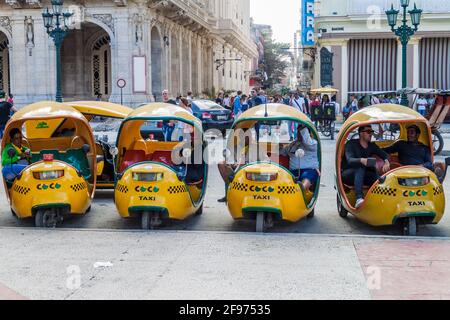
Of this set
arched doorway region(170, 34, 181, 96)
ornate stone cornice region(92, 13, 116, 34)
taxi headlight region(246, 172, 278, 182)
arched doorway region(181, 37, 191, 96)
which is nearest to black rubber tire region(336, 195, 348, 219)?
taxi headlight region(246, 172, 278, 182)

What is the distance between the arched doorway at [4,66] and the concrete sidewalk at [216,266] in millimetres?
29652

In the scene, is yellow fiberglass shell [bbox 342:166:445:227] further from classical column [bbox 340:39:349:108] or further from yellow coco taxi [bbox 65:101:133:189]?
classical column [bbox 340:39:349:108]

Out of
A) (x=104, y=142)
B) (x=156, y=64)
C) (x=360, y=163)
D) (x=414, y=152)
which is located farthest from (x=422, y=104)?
(x=360, y=163)

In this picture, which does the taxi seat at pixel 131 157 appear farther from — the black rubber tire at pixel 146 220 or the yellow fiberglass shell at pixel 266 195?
the yellow fiberglass shell at pixel 266 195

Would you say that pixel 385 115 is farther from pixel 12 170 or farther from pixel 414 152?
pixel 12 170

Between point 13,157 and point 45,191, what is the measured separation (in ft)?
4.46

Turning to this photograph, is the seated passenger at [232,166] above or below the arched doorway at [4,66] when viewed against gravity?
below

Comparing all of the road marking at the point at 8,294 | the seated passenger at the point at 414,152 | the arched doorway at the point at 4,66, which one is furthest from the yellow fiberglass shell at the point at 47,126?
the arched doorway at the point at 4,66

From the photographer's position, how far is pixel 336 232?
885 centimetres

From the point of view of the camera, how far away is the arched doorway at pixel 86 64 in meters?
36.4

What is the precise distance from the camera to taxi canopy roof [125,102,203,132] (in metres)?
9.40

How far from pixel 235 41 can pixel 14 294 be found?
5837 centimetres

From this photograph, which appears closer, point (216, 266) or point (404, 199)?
point (216, 266)

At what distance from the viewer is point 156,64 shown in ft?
118
